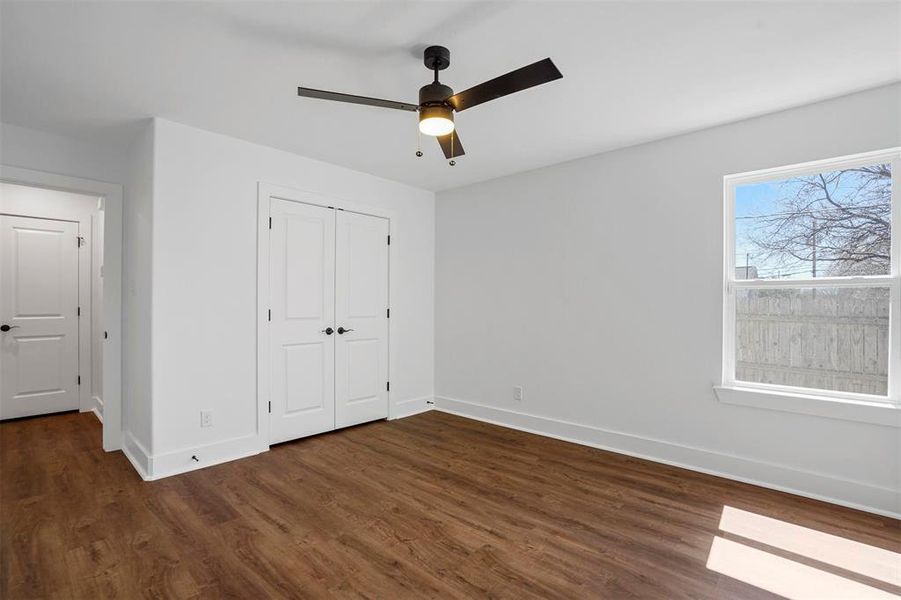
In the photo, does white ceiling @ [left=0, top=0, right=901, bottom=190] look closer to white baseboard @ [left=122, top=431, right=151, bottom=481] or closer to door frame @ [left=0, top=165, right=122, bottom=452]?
door frame @ [left=0, top=165, right=122, bottom=452]

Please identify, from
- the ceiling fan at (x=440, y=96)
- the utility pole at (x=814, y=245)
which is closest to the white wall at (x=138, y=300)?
the ceiling fan at (x=440, y=96)

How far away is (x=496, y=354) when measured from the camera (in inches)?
181

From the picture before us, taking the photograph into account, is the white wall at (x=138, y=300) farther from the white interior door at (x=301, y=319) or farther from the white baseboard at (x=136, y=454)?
the white interior door at (x=301, y=319)

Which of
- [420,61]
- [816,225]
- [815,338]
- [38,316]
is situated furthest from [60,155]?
[815,338]

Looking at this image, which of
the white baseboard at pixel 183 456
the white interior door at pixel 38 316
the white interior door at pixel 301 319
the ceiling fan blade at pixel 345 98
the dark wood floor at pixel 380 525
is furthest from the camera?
the white interior door at pixel 38 316

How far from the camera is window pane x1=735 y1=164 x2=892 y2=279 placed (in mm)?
2764

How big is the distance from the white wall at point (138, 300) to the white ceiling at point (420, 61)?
32 cm

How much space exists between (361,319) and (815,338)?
3.71 metres

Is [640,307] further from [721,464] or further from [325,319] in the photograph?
[325,319]

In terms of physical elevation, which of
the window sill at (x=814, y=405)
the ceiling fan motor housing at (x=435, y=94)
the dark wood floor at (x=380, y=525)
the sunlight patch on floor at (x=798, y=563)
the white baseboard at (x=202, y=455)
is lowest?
the dark wood floor at (x=380, y=525)

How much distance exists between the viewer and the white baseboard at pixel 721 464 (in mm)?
2643

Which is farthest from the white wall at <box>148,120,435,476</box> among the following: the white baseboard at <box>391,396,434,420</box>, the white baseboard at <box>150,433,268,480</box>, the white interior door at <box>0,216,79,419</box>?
the white interior door at <box>0,216,79,419</box>

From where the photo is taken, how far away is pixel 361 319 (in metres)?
4.47

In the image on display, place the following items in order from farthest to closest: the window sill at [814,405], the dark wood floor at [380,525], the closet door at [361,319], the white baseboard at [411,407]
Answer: the white baseboard at [411,407] < the closet door at [361,319] < the window sill at [814,405] < the dark wood floor at [380,525]
